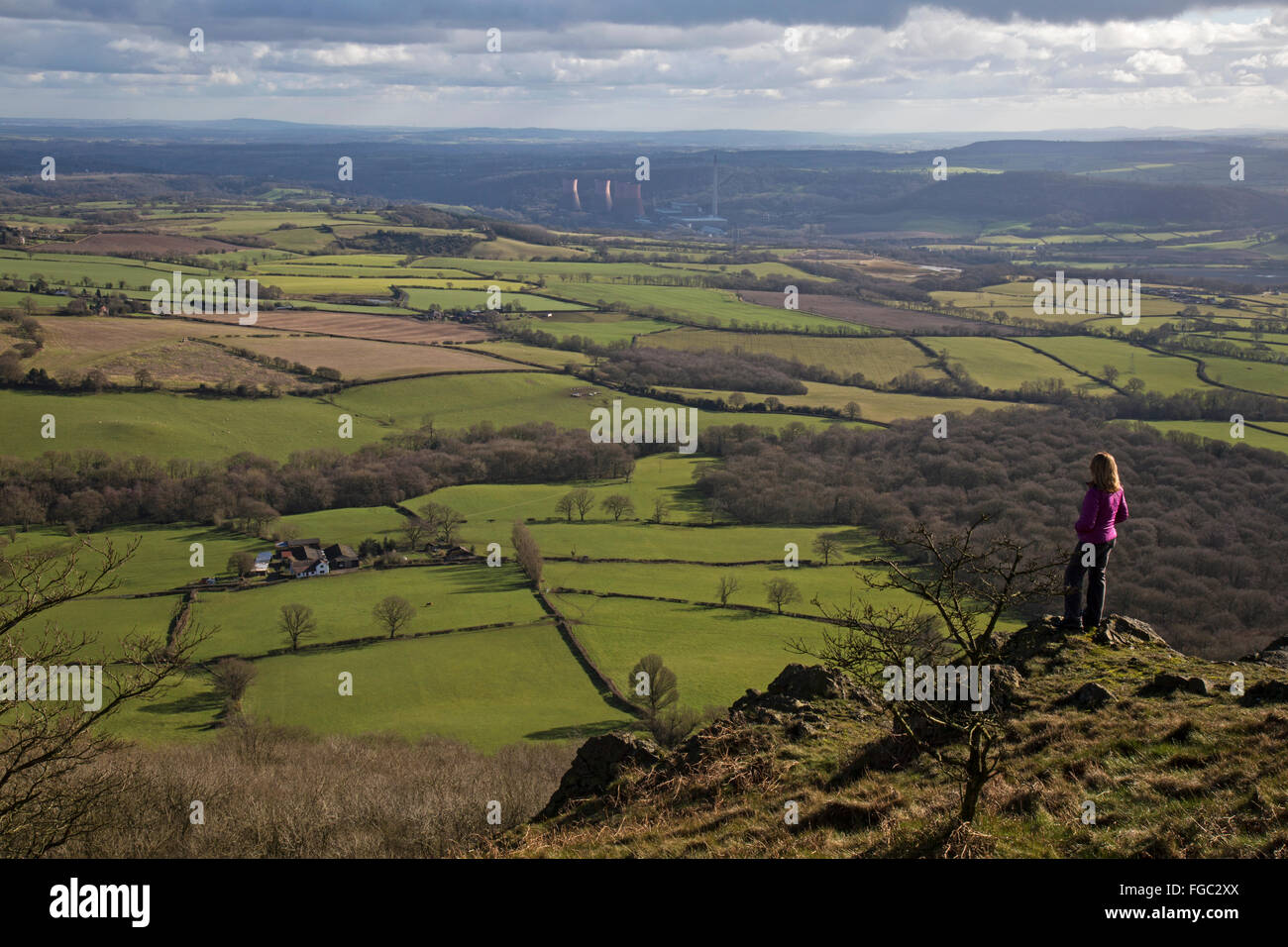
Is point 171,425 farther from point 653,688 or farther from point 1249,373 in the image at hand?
point 1249,373

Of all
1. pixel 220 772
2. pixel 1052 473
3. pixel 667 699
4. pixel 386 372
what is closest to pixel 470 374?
pixel 386 372

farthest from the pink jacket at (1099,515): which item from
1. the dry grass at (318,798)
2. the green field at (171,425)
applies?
the green field at (171,425)

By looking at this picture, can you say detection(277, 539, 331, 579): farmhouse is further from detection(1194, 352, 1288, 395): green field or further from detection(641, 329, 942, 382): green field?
detection(1194, 352, 1288, 395): green field

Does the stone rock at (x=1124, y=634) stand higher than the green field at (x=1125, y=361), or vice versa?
the green field at (x=1125, y=361)

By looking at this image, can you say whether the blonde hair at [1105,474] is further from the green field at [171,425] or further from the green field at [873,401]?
the green field at [873,401]

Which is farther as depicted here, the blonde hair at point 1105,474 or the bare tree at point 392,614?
the bare tree at point 392,614

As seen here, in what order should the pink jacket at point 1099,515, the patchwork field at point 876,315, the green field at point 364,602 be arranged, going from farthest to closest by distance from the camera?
the patchwork field at point 876,315 < the green field at point 364,602 < the pink jacket at point 1099,515
